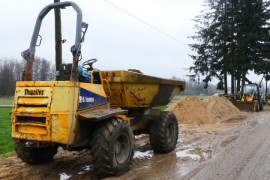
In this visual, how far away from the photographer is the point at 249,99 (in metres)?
22.5

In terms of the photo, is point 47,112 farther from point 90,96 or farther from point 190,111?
point 190,111

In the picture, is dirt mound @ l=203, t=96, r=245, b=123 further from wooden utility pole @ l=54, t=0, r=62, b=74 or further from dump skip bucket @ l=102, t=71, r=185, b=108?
dump skip bucket @ l=102, t=71, r=185, b=108

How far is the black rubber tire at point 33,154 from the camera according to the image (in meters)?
5.30

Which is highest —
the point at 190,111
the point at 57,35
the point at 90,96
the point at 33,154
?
the point at 57,35

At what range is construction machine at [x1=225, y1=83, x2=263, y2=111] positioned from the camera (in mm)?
21614

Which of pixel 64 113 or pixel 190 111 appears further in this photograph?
pixel 190 111

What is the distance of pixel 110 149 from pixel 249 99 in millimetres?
20284

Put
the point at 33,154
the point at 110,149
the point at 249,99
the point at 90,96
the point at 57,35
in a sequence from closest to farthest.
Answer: the point at 110,149 < the point at 90,96 < the point at 33,154 < the point at 57,35 < the point at 249,99

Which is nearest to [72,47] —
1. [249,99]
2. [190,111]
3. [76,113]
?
[76,113]

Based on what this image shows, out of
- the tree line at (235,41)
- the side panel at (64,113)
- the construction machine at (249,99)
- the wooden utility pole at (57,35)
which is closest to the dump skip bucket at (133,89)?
the side panel at (64,113)

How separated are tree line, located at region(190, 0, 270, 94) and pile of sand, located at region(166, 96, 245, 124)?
11933 millimetres

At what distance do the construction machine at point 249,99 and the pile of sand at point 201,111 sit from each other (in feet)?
14.1

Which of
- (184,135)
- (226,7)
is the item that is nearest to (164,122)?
(184,135)

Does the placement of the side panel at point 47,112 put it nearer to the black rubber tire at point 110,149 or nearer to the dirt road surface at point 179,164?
the black rubber tire at point 110,149
